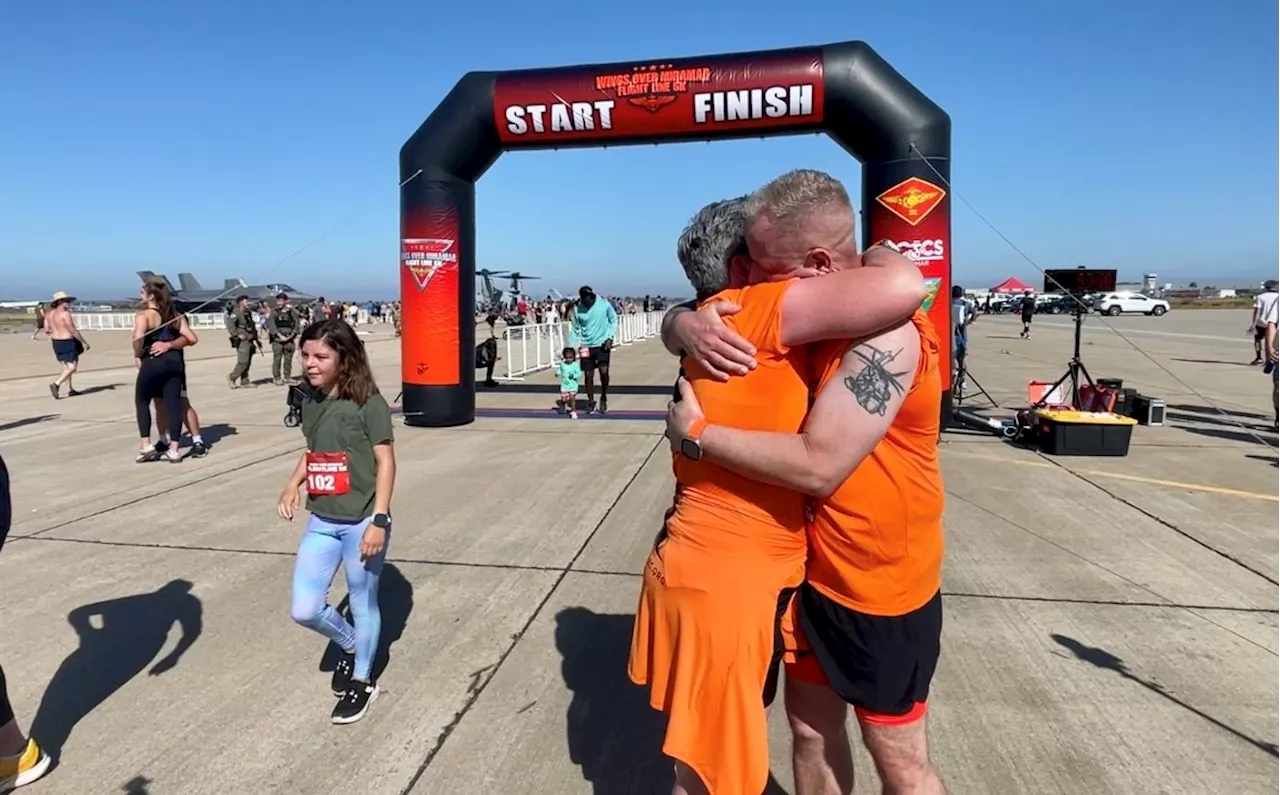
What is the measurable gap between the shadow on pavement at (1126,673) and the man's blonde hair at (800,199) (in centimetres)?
256

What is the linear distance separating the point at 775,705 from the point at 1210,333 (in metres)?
31.8

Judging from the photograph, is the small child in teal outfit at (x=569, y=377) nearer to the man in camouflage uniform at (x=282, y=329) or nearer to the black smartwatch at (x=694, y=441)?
the man in camouflage uniform at (x=282, y=329)

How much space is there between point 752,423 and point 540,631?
239 centimetres

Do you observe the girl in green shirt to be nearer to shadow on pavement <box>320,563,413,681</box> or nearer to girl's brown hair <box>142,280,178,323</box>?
shadow on pavement <box>320,563,413,681</box>

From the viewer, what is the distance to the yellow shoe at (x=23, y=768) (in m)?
2.53

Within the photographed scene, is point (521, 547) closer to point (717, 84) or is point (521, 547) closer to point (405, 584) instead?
point (405, 584)

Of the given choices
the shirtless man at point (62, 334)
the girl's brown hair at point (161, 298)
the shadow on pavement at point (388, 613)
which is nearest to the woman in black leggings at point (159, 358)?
the girl's brown hair at point (161, 298)

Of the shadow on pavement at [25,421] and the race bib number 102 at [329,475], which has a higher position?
the race bib number 102 at [329,475]

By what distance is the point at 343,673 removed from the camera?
314cm

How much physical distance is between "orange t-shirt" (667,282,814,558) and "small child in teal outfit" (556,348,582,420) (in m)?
8.45

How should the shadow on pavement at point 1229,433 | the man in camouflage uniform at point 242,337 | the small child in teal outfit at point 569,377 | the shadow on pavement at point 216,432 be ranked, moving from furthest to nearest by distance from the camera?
1. the man in camouflage uniform at point 242,337
2. the small child in teal outfit at point 569,377
3. the shadow on pavement at point 216,432
4. the shadow on pavement at point 1229,433

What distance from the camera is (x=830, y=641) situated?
1.81m

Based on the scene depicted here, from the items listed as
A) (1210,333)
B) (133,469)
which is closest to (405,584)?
(133,469)

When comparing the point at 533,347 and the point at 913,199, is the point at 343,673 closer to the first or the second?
the point at 913,199
